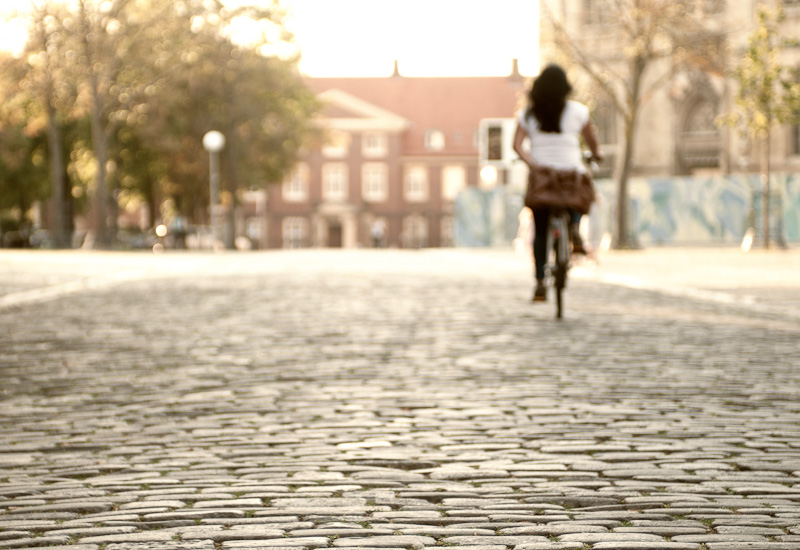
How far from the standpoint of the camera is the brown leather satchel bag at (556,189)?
1098 cm

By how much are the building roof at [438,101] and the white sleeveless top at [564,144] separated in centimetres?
8394

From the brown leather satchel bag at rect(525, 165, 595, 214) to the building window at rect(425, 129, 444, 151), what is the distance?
85.1 metres

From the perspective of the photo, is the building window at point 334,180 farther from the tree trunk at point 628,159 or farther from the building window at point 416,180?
the tree trunk at point 628,159

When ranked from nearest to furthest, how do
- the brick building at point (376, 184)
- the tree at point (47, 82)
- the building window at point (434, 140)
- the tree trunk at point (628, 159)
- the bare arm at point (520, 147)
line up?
the bare arm at point (520, 147), the tree trunk at point (628, 159), the tree at point (47, 82), the brick building at point (376, 184), the building window at point (434, 140)

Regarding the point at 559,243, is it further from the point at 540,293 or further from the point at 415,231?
the point at 415,231

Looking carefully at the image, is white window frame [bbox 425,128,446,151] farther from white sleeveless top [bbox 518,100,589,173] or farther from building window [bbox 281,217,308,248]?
white sleeveless top [bbox 518,100,589,173]

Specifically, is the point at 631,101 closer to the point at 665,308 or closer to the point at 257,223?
the point at 665,308

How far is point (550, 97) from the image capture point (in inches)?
441

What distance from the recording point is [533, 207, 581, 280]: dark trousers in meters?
11.3

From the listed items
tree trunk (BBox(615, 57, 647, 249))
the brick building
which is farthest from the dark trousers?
the brick building

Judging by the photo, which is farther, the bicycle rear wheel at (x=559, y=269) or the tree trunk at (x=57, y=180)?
the tree trunk at (x=57, y=180)

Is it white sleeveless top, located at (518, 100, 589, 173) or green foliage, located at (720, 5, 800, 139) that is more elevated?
green foliage, located at (720, 5, 800, 139)

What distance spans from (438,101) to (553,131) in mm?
87987

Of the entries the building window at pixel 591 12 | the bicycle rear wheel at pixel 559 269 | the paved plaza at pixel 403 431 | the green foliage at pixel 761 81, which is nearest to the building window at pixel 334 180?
the building window at pixel 591 12
